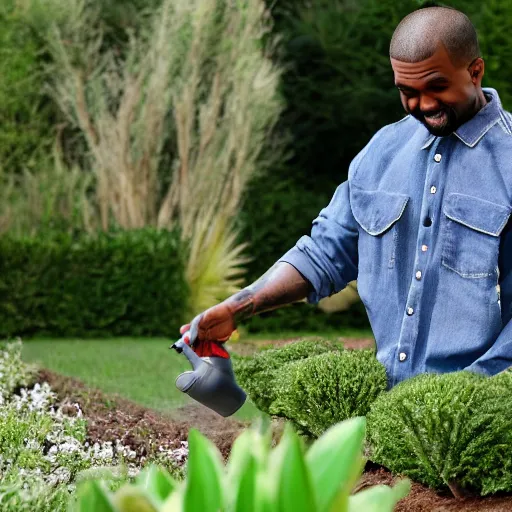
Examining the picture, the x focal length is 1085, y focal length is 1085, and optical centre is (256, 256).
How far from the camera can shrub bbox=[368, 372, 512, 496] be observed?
3.06 meters

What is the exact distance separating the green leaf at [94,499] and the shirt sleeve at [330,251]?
2230 millimetres

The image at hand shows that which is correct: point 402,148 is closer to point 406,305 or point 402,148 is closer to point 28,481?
point 406,305

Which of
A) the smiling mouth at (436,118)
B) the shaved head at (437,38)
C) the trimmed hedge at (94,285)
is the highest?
the shaved head at (437,38)

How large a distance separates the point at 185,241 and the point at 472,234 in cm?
923

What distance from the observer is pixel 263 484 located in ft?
4.70

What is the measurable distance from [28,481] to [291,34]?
1321 cm

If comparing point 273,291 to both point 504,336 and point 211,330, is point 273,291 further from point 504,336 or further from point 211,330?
point 504,336

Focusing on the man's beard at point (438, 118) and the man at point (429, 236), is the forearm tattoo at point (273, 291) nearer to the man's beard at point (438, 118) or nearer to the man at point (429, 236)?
the man at point (429, 236)

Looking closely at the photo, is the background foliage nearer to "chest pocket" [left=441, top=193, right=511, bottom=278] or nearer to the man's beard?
"chest pocket" [left=441, top=193, right=511, bottom=278]

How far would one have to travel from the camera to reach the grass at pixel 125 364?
316 inches

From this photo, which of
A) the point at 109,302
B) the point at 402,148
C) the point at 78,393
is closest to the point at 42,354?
the point at 109,302

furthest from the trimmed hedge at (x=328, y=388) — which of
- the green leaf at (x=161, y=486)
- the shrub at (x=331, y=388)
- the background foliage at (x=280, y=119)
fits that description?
the background foliage at (x=280, y=119)

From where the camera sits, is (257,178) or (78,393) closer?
(78,393)

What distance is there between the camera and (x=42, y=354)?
34.7ft
